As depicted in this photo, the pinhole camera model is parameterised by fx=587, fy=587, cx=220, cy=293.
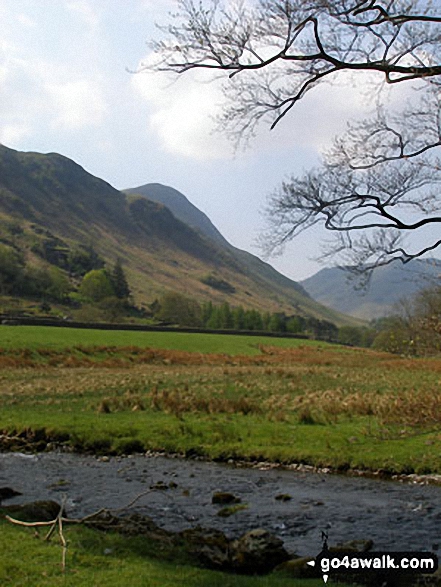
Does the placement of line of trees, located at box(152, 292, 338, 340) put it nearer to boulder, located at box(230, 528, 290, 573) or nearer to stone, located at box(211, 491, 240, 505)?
stone, located at box(211, 491, 240, 505)

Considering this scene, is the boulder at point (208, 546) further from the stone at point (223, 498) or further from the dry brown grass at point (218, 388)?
the dry brown grass at point (218, 388)

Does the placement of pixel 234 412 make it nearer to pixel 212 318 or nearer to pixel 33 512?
pixel 33 512

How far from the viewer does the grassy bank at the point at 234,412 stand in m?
18.2

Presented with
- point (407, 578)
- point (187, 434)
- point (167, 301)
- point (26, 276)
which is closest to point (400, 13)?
point (407, 578)

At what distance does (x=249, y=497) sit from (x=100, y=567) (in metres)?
6.59

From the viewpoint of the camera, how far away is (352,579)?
8586mm

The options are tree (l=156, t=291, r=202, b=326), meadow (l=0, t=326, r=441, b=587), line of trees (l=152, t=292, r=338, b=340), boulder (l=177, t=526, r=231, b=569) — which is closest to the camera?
meadow (l=0, t=326, r=441, b=587)

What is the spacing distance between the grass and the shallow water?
7.69 feet

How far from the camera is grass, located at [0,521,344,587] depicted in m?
7.65

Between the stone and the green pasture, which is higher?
the stone

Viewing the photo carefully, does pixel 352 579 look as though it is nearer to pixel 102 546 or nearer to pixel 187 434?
pixel 102 546

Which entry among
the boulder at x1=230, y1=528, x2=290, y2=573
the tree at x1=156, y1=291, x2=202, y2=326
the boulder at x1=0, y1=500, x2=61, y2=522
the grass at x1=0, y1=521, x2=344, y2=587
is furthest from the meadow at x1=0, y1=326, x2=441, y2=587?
the tree at x1=156, y1=291, x2=202, y2=326

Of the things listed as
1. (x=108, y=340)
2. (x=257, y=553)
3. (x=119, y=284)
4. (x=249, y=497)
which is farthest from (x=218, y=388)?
(x=119, y=284)

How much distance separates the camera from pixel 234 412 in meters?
25.9
